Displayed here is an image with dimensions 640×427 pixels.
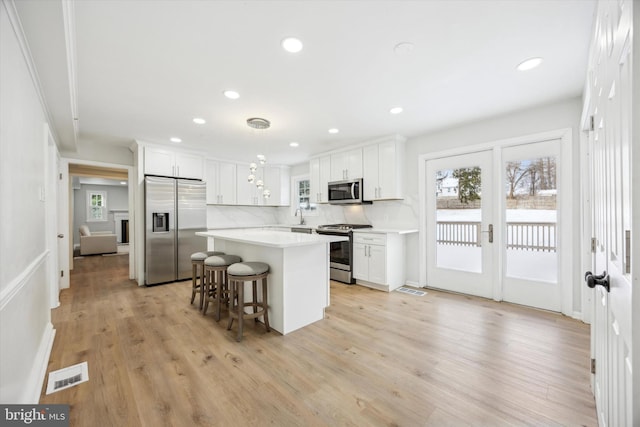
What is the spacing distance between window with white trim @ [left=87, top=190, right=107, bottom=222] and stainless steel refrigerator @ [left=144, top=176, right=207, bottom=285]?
7995 millimetres

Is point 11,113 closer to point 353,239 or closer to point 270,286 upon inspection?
point 270,286

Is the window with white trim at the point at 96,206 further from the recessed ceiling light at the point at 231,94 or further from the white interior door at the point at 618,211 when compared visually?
the white interior door at the point at 618,211

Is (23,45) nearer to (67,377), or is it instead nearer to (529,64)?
(67,377)

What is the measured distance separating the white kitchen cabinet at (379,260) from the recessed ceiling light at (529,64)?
96.5 inches

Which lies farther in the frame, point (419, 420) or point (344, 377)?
point (344, 377)

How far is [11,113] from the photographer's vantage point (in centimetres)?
144

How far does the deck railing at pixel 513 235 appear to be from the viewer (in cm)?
319

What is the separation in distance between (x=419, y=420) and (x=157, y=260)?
4396mm

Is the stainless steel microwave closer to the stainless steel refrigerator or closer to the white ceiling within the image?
the white ceiling

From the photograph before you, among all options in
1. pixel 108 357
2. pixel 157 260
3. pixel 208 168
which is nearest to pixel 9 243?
pixel 108 357

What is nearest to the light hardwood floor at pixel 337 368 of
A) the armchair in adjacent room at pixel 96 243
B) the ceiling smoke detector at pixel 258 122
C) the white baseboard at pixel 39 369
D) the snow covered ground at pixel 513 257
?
the white baseboard at pixel 39 369

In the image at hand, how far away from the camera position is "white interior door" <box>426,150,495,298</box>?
3.61 meters

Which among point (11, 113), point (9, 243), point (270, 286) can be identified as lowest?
point (270, 286)

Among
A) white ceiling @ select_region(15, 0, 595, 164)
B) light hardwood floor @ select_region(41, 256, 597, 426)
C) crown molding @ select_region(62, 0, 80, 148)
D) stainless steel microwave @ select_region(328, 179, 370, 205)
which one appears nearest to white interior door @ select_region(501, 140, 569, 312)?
light hardwood floor @ select_region(41, 256, 597, 426)
